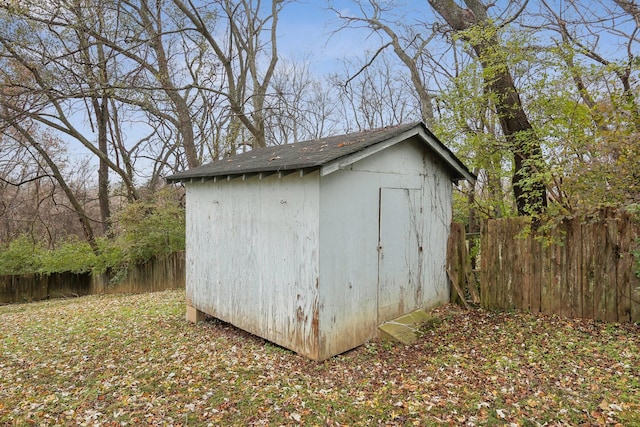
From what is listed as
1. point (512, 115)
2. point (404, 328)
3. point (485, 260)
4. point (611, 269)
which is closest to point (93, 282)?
point (404, 328)

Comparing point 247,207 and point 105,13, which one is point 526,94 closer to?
point 247,207

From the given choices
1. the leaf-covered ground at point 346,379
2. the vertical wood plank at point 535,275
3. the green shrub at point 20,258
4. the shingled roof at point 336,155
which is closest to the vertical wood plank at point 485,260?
the leaf-covered ground at point 346,379

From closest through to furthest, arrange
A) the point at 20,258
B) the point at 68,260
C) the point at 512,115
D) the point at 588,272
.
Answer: the point at 588,272 < the point at 512,115 < the point at 20,258 < the point at 68,260

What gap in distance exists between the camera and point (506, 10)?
7.40 meters

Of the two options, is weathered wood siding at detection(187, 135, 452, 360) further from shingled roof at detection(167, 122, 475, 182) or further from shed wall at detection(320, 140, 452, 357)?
shingled roof at detection(167, 122, 475, 182)

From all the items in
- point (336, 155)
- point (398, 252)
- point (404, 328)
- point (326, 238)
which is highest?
point (336, 155)

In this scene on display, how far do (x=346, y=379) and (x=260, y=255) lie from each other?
1911 millimetres

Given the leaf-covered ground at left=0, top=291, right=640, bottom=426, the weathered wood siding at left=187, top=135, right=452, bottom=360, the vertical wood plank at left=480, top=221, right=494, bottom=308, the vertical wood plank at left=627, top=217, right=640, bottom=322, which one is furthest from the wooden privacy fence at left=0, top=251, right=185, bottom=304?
the vertical wood plank at left=627, top=217, right=640, bottom=322

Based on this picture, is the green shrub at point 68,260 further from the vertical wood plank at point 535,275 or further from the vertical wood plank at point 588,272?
the vertical wood plank at point 588,272

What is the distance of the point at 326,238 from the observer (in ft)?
13.5

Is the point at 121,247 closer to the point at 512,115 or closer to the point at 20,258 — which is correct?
the point at 20,258

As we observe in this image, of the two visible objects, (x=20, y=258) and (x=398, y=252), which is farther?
(x=20, y=258)

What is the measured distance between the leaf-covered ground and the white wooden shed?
0.47 meters

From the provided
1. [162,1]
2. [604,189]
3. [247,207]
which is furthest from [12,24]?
[604,189]
